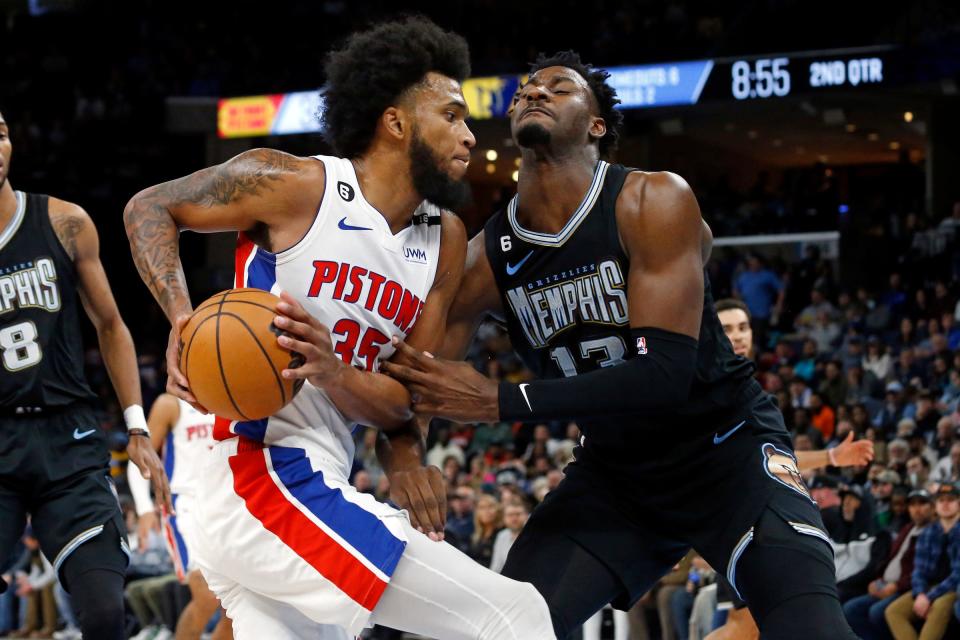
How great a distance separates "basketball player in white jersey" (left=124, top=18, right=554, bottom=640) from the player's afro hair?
57cm

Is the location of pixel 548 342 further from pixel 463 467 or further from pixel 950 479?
pixel 463 467

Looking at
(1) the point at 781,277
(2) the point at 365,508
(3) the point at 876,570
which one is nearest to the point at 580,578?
(2) the point at 365,508

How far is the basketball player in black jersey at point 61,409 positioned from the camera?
434 centimetres

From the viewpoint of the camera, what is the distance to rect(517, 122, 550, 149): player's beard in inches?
151

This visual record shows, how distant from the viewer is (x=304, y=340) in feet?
9.77

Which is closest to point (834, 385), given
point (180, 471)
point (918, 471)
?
point (918, 471)

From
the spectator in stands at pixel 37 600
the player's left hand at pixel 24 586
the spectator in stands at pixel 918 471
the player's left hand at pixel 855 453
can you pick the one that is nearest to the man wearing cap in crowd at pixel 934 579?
the spectator in stands at pixel 918 471

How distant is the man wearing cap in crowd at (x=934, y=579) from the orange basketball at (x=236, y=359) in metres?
6.14

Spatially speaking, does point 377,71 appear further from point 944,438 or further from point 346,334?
point 944,438

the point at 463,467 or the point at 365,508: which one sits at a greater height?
the point at 365,508

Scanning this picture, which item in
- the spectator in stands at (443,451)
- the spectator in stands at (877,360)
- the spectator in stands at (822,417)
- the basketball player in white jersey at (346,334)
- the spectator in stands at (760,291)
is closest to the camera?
the basketball player in white jersey at (346,334)

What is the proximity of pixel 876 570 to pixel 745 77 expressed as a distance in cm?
935

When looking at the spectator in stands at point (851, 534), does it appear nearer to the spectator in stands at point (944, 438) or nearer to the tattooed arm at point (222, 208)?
the spectator in stands at point (944, 438)

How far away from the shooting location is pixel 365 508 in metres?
3.09
